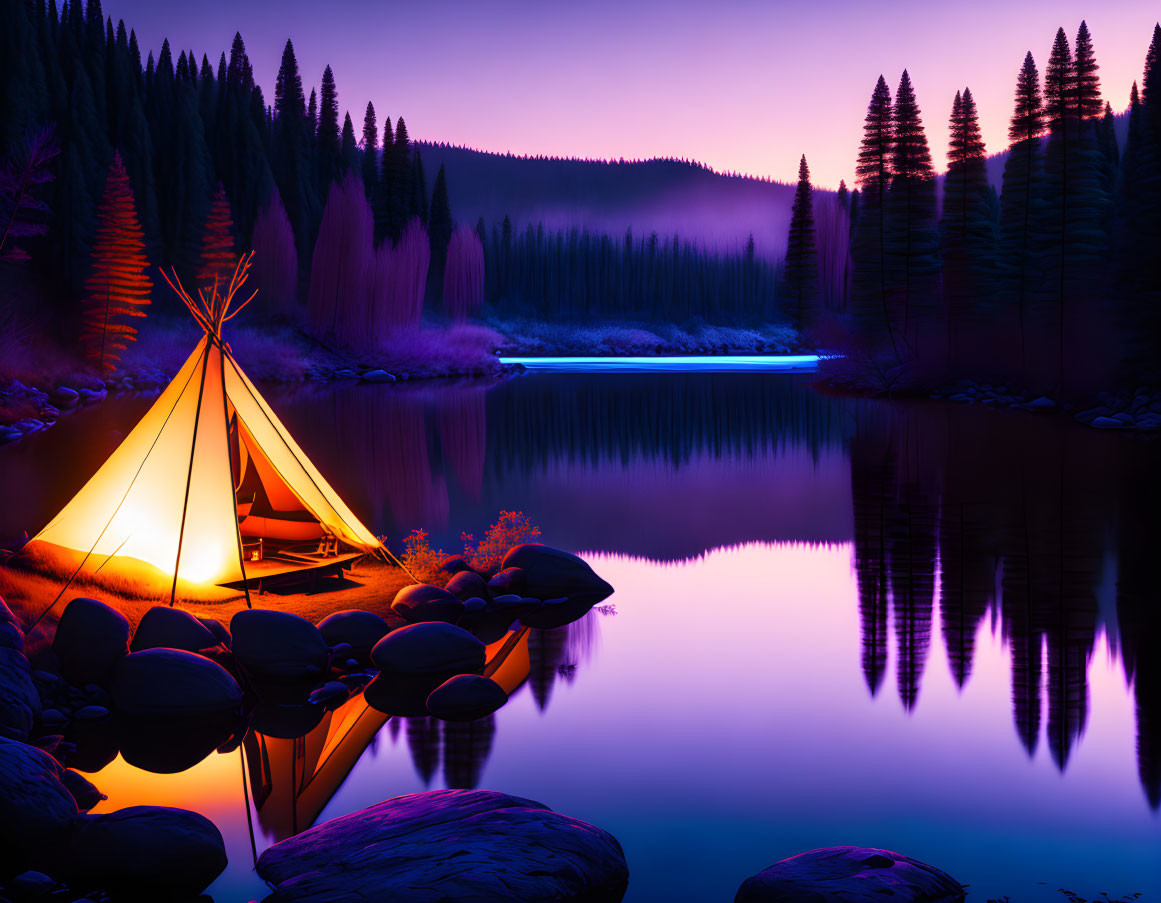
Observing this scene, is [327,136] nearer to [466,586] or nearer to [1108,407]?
[1108,407]

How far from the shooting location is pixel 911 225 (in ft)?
155

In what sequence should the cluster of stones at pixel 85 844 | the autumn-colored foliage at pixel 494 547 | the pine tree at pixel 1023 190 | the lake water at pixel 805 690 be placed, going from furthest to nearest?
the pine tree at pixel 1023 190 → the autumn-colored foliage at pixel 494 547 → the lake water at pixel 805 690 → the cluster of stones at pixel 85 844

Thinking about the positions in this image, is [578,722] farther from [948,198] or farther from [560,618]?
[948,198]

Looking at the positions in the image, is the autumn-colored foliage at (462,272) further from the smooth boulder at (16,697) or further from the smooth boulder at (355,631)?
the smooth boulder at (16,697)

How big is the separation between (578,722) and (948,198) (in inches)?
1688

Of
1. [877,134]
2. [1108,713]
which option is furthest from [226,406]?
[877,134]

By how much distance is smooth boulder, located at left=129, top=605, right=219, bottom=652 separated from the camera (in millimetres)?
8602

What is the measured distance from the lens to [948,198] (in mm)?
45500

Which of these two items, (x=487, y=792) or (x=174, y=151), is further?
(x=174, y=151)

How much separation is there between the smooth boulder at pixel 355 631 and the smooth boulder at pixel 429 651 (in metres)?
0.26

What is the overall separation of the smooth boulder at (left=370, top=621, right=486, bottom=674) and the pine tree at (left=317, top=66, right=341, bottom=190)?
84.2 m

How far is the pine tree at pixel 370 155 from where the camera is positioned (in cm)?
8969

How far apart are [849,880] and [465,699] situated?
4.01m

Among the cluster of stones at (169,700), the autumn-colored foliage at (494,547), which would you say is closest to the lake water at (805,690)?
the cluster of stones at (169,700)
